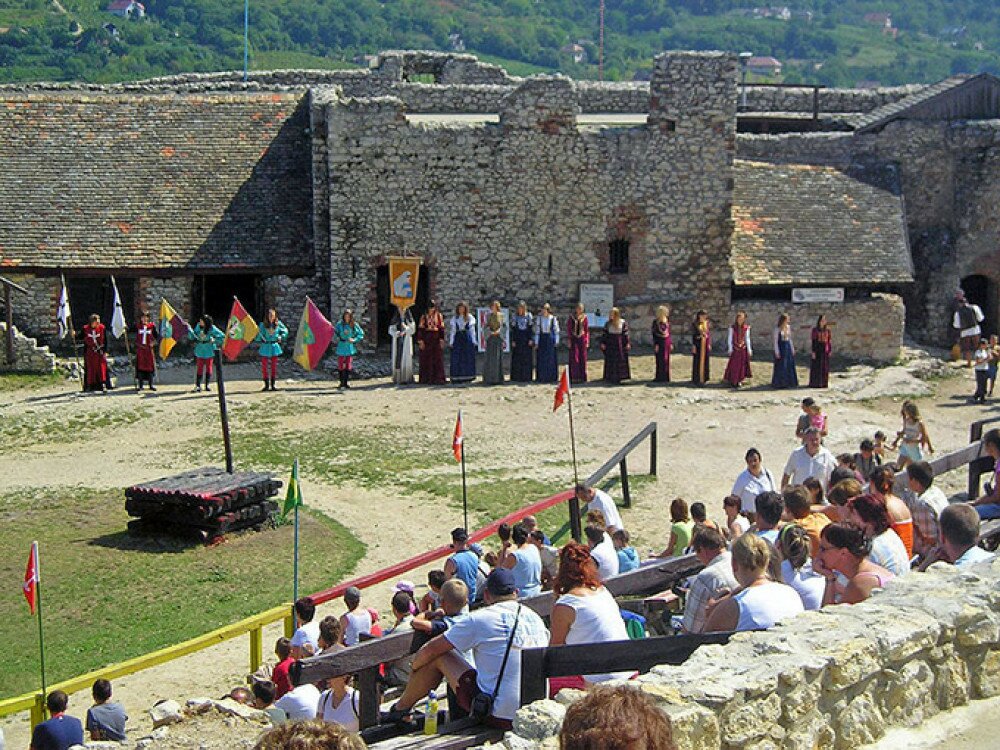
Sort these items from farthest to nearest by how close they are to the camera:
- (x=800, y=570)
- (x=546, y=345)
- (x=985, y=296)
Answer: (x=985, y=296) < (x=546, y=345) < (x=800, y=570)

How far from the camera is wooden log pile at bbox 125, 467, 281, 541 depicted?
1697 cm

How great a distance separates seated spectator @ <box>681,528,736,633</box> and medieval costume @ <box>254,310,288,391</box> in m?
14.5

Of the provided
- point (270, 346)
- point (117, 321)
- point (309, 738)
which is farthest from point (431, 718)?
point (117, 321)

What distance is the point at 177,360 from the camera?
85.6 feet

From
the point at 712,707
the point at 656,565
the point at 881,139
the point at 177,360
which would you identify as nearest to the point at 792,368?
the point at 881,139

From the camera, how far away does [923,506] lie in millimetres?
12289

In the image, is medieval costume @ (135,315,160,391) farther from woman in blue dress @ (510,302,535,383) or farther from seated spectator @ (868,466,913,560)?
seated spectator @ (868,466,913,560)

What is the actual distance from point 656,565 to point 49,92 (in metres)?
23.8

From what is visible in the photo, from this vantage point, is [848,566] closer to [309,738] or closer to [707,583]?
[707,583]

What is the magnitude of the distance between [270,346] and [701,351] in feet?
22.1

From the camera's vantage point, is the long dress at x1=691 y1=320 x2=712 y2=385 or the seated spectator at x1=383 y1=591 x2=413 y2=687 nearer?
the seated spectator at x1=383 y1=591 x2=413 y2=687

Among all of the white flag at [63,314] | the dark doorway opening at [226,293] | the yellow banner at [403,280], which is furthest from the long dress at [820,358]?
the white flag at [63,314]

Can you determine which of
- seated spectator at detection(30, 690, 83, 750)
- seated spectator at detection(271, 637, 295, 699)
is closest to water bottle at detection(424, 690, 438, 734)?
seated spectator at detection(271, 637, 295, 699)

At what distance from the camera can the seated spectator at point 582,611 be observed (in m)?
8.70
